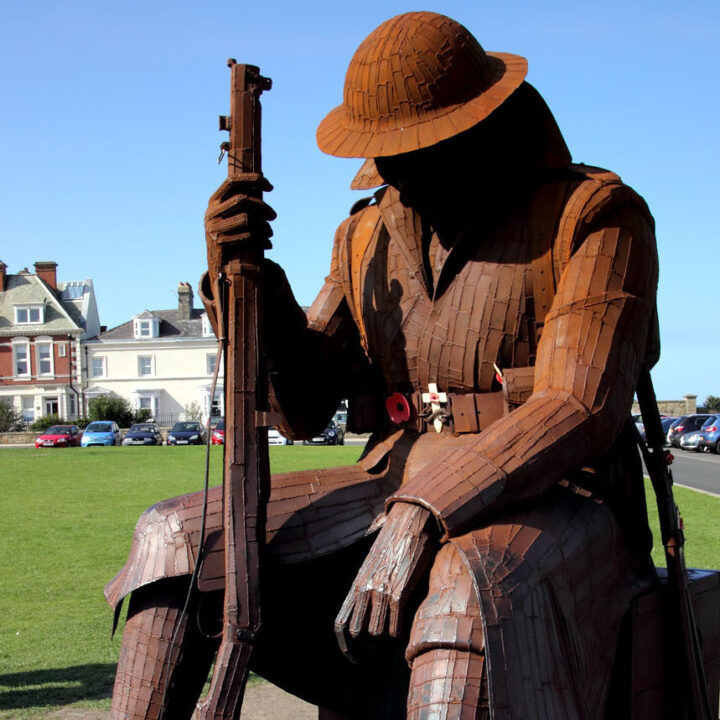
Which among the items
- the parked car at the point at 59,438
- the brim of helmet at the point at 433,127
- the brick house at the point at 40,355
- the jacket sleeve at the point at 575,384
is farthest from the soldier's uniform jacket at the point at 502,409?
the brick house at the point at 40,355

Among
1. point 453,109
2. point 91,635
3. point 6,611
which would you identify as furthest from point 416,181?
point 6,611

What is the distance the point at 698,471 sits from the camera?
26.7m

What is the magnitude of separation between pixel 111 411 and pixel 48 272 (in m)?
14.3

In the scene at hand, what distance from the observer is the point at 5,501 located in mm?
19172

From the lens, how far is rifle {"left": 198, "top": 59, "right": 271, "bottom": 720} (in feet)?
9.85

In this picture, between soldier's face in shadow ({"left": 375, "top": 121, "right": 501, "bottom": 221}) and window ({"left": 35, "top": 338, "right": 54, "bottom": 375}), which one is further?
window ({"left": 35, "top": 338, "right": 54, "bottom": 375})

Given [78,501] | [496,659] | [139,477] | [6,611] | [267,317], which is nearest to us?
[496,659]

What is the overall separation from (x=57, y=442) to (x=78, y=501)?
87.0 ft

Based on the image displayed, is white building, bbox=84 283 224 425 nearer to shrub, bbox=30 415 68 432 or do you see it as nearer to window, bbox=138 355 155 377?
window, bbox=138 355 155 377

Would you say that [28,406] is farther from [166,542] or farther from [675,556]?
[675,556]

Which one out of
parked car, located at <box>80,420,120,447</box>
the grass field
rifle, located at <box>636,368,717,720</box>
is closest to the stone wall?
parked car, located at <box>80,420,120,447</box>

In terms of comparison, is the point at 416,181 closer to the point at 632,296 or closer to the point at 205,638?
the point at 632,296

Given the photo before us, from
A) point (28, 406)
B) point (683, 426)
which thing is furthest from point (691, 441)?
point (28, 406)

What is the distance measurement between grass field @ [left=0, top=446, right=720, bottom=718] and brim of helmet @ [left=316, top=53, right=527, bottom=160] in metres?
3.82
